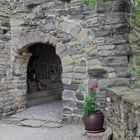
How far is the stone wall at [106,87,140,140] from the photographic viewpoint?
319cm

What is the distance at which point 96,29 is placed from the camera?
5.28 m

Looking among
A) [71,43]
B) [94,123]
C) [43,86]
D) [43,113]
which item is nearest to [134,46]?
[71,43]

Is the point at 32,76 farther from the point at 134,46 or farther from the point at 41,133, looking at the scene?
the point at 134,46

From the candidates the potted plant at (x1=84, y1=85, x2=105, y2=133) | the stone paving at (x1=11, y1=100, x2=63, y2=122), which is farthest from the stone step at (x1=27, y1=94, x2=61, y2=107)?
the potted plant at (x1=84, y1=85, x2=105, y2=133)

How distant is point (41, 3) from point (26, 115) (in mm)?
2320

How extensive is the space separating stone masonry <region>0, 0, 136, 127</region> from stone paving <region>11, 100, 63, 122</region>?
197 mm

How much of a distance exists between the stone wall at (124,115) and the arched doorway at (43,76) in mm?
3213

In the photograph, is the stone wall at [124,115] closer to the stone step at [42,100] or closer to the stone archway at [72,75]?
the stone archway at [72,75]

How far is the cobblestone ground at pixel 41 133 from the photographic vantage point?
193 inches

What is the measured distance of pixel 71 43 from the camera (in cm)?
562

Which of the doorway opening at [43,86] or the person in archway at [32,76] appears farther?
the person in archway at [32,76]

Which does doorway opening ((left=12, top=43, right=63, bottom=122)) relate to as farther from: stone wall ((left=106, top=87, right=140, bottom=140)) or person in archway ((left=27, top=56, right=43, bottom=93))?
stone wall ((left=106, top=87, right=140, bottom=140))

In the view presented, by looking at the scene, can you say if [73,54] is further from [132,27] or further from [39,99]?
[39,99]

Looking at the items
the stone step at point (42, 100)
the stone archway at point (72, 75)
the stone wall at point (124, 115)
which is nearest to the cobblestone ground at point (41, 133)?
the stone archway at point (72, 75)
